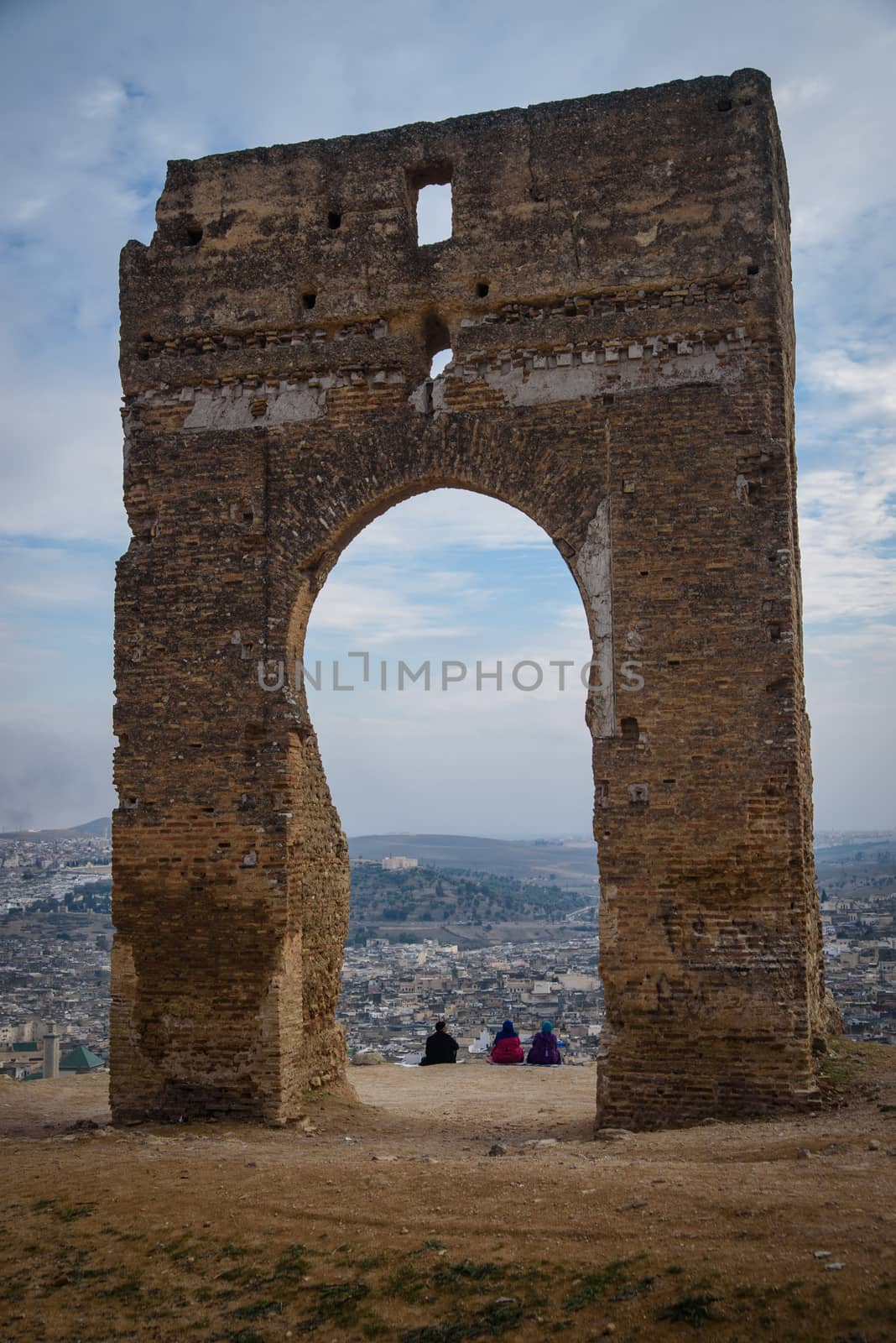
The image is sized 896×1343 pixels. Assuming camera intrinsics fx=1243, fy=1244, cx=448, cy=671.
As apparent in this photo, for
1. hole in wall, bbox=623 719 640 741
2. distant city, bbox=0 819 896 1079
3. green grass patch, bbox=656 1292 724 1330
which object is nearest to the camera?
green grass patch, bbox=656 1292 724 1330

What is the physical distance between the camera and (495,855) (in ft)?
221

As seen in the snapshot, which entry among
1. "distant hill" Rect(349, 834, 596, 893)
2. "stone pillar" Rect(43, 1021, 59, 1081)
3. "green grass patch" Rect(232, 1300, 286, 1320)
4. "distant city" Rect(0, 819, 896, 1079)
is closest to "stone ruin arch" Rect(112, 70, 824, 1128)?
"distant city" Rect(0, 819, 896, 1079)

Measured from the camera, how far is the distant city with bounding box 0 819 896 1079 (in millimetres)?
15039

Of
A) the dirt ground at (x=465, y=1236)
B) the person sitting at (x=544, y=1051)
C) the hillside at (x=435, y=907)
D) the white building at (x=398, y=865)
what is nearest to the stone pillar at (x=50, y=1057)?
the person sitting at (x=544, y=1051)

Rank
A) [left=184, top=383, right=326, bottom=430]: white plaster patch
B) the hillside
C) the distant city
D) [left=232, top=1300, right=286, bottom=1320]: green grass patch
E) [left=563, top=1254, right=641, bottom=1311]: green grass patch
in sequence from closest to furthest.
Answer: [left=563, top=1254, right=641, bottom=1311]: green grass patch, [left=232, top=1300, right=286, bottom=1320]: green grass patch, [left=184, top=383, right=326, bottom=430]: white plaster patch, the distant city, the hillside

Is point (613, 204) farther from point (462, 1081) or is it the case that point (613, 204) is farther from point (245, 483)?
point (462, 1081)

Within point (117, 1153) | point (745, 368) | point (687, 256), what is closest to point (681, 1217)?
point (117, 1153)

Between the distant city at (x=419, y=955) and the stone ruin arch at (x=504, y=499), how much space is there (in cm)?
325

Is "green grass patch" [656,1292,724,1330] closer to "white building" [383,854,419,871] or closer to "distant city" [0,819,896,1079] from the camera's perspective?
"distant city" [0,819,896,1079]

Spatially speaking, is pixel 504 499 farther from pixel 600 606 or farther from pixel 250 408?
pixel 250 408

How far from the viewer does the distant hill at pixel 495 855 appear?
189 feet

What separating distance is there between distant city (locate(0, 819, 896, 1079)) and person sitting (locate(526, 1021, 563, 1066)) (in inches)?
20.2

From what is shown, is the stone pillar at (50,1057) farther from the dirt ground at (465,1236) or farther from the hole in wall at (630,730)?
the hole in wall at (630,730)

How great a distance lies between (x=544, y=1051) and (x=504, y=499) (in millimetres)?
6652
